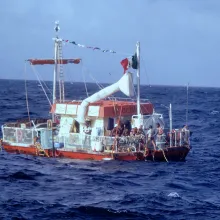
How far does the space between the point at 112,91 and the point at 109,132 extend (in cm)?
256

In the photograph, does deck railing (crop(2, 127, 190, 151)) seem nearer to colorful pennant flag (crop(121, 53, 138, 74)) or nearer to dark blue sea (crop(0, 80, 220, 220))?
dark blue sea (crop(0, 80, 220, 220))

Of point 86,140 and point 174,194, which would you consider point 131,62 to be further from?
point 174,194

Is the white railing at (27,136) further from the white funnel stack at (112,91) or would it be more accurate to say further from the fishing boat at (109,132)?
the white funnel stack at (112,91)

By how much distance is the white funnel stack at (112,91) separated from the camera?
32.5m

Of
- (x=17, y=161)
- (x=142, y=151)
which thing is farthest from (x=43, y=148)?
(x=142, y=151)

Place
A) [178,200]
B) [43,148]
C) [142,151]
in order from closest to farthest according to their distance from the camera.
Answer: [178,200] → [142,151] → [43,148]

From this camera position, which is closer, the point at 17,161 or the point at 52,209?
the point at 52,209

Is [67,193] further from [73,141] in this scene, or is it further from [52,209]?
[73,141]

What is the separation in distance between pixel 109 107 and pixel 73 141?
10.1 feet

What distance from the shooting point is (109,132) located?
1304 inches

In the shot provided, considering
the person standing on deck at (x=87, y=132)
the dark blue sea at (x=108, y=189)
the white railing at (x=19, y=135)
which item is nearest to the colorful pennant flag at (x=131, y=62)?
the person standing on deck at (x=87, y=132)

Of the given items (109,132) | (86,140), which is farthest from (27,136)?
A: (109,132)

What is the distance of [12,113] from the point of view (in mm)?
65250

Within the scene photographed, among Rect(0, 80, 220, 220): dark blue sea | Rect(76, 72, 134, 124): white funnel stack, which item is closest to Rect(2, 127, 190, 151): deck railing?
Rect(0, 80, 220, 220): dark blue sea
